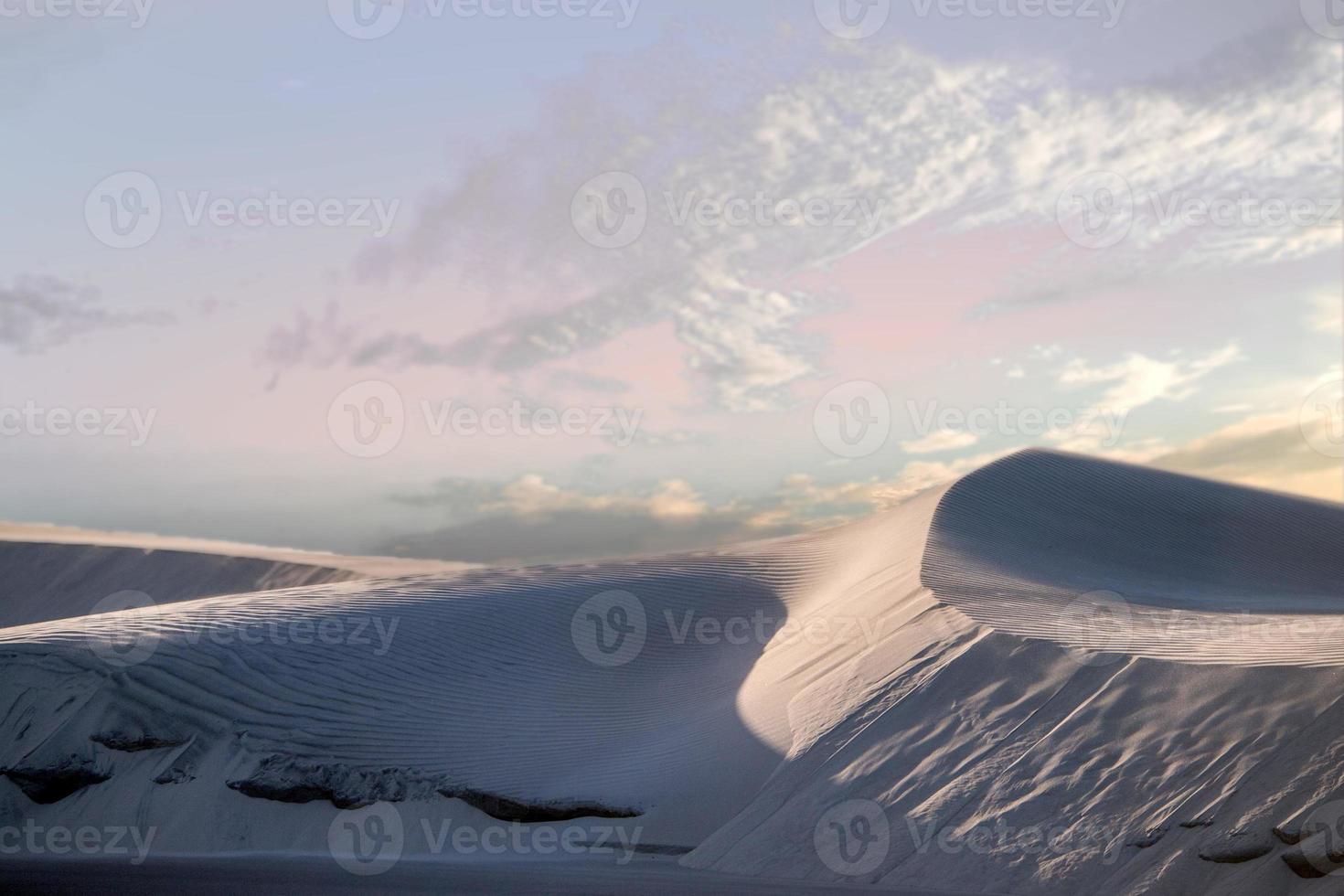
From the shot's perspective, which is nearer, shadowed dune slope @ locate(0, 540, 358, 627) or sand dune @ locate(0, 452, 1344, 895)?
sand dune @ locate(0, 452, 1344, 895)

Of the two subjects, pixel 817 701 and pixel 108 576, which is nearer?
pixel 817 701

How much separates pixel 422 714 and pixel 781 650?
802cm

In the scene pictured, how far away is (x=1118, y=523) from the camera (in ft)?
95.7

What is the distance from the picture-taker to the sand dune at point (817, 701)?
48.0ft

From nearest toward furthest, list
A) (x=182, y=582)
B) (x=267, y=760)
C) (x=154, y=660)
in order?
(x=267, y=760)
(x=154, y=660)
(x=182, y=582)

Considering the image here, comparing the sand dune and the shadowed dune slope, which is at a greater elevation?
the shadowed dune slope

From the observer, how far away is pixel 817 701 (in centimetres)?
2072

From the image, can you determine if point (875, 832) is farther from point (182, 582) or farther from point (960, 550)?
point (182, 582)

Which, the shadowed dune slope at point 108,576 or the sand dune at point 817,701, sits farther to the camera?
the shadowed dune slope at point 108,576

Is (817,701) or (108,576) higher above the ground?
(108,576)

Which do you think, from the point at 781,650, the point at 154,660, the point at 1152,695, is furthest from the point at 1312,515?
the point at 154,660

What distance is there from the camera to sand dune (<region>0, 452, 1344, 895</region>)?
14641 mm

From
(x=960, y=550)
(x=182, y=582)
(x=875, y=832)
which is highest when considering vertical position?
(x=182, y=582)

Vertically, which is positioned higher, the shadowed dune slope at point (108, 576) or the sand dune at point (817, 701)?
the shadowed dune slope at point (108, 576)
